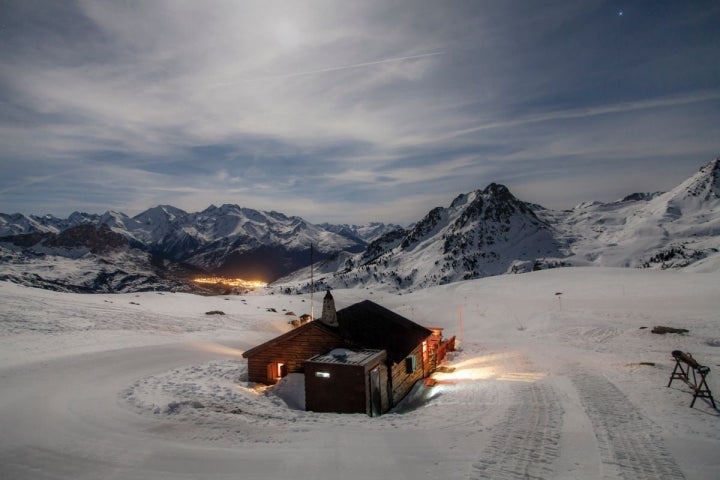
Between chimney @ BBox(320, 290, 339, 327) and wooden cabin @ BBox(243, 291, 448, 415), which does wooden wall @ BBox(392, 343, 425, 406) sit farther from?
chimney @ BBox(320, 290, 339, 327)

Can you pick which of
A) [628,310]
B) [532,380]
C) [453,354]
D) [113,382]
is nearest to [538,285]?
[628,310]

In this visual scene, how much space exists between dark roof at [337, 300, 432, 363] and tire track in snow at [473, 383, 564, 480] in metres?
7.96

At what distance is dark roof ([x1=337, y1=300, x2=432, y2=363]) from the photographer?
25.4 m

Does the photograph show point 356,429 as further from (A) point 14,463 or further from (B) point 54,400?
(B) point 54,400

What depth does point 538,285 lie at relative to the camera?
83188mm

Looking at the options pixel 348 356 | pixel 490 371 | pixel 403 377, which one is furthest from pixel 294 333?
pixel 490 371

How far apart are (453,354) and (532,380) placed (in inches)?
520

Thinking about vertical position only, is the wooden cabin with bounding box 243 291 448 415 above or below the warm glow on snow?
above

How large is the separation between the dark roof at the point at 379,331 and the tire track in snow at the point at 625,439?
10294mm

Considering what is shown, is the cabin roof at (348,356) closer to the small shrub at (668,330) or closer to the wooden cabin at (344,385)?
the wooden cabin at (344,385)

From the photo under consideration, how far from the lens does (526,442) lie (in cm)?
1462

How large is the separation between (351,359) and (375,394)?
2193 mm

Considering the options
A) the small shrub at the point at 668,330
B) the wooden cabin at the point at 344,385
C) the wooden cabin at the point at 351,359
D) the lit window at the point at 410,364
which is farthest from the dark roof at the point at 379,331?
the small shrub at the point at 668,330

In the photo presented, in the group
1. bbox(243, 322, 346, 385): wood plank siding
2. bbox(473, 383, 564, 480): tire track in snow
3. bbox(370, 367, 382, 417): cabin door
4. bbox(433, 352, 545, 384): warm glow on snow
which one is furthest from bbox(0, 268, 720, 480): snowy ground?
bbox(370, 367, 382, 417): cabin door
